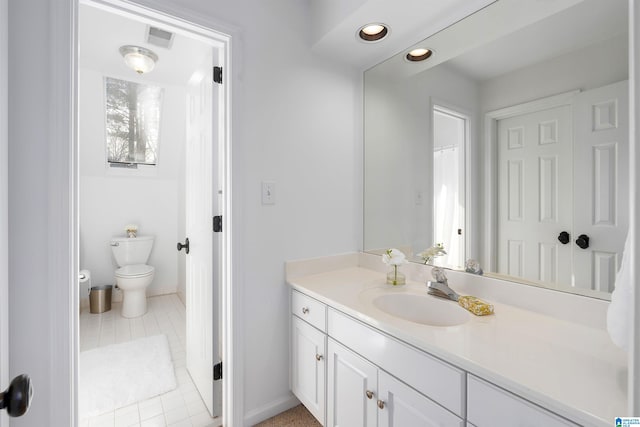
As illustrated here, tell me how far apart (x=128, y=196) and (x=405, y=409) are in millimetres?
3678

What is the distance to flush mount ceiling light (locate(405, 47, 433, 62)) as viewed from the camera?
1.57m

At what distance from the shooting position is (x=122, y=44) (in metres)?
2.19

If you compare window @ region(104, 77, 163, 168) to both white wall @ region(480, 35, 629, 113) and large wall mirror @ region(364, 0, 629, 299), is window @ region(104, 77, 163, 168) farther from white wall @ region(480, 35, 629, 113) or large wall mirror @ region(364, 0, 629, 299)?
white wall @ region(480, 35, 629, 113)

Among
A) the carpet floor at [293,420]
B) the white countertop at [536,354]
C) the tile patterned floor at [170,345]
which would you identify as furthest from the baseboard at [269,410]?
the white countertop at [536,354]

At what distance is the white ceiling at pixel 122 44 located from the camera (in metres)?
1.88

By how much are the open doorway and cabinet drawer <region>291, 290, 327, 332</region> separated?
1.32 feet

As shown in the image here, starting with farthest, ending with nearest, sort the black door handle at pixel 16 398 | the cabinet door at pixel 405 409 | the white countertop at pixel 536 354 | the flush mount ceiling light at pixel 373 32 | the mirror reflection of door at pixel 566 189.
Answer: the flush mount ceiling light at pixel 373 32
the mirror reflection of door at pixel 566 189
the cabinet door at pixel 405 409
the white countertop at pixel 536 354
the black door handle at pixel 16 398

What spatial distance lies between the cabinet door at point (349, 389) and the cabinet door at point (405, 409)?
0.14 ft

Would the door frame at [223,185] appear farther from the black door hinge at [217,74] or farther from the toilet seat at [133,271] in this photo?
the toilet seat at [133,271]

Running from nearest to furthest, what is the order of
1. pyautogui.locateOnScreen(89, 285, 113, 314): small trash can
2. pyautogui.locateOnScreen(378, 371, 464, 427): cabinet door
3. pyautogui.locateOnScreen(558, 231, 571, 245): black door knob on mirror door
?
1. pyautogui.locateOnScreen(378, 371, 464, 427): cabinet door
2. pyautogui.locateOnScreen(558, 231, 571, 245): black door knob on mirror door
3. pyautogui.locateOnScreen(89, 285, 113, 314): small trash can

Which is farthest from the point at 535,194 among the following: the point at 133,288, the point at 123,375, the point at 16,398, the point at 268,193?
the point at 133,288

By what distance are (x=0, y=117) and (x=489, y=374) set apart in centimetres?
145

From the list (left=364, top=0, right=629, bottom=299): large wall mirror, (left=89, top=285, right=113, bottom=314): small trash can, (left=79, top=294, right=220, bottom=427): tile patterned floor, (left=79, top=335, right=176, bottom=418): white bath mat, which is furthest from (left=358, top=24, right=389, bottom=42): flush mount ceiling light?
(left=89, top=285, right=113, bottom=314): small trash can

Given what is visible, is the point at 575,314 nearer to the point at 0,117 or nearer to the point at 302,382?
the point at 302,382
